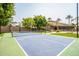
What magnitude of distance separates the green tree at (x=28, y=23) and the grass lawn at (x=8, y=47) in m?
0.30

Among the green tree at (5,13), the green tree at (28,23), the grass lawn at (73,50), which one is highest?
the green tree at (5,13)

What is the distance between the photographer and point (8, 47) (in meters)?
3.28

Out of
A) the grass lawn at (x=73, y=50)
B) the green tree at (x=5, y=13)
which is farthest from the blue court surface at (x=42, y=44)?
the green tree at (x=5, y=13)

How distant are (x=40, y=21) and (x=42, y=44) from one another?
1.17 ft

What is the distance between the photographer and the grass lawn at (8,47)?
3.24m

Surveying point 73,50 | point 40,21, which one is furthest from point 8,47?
point 73,50

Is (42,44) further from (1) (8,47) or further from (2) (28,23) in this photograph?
(1) (8,47)

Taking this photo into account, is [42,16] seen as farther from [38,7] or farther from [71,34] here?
[71,34]

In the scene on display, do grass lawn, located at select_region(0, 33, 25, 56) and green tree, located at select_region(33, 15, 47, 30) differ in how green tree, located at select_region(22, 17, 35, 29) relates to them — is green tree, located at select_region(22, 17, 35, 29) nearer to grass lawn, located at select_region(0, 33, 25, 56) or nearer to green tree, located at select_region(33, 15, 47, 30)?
green tree, located at select_region(33, 15, 47, 30)

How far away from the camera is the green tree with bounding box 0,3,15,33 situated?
10.8ft

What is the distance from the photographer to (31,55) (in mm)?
3209

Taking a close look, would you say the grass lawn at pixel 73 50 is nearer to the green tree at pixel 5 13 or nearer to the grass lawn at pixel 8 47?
the grass lawn at pixel 8 47

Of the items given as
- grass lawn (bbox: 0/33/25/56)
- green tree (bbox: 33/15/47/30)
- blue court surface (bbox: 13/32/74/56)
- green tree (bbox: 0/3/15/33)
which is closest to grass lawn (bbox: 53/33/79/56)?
blue court surface (bbox: 13/32/74/56)

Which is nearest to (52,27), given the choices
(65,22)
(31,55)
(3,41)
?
(65,22)
